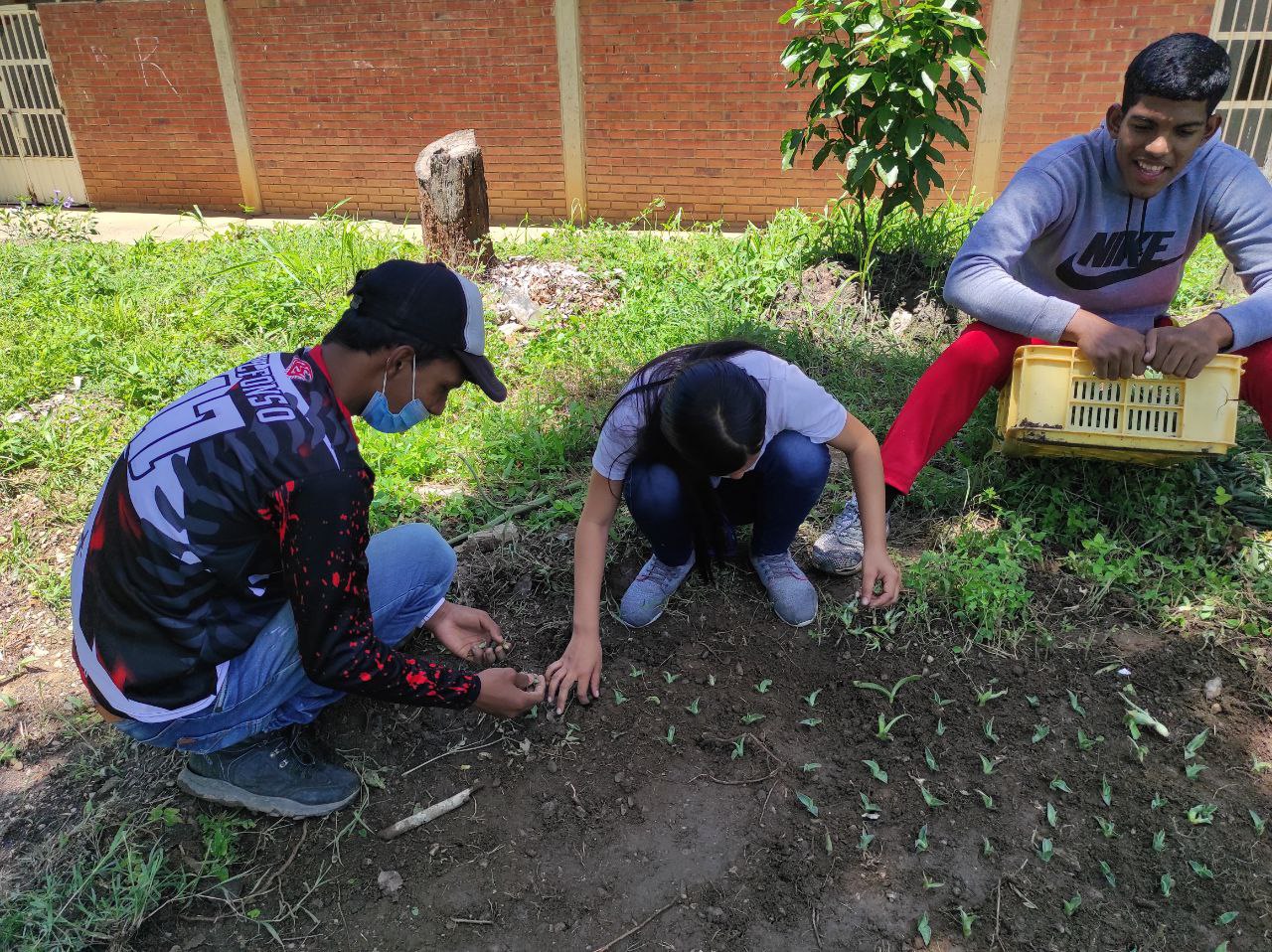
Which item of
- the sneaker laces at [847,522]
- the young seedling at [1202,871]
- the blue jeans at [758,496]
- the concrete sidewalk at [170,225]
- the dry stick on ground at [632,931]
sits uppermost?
the blue jeans at [758,496]

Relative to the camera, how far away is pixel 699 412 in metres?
1.78

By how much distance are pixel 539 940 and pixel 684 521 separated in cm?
104

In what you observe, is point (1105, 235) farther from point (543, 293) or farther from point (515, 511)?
point (543, 293)

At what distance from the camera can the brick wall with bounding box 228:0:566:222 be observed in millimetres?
7023

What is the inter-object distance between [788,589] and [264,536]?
4.48 ft

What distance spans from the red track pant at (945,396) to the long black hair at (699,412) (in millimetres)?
678

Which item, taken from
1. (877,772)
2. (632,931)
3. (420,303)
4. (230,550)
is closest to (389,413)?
(420,303)

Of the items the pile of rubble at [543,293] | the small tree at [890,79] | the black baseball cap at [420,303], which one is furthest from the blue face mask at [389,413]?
the small tree at [890,79]

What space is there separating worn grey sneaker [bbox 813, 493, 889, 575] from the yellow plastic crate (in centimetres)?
53

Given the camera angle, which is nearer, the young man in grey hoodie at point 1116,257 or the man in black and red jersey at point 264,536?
the man in black and red jersey at point 264,536

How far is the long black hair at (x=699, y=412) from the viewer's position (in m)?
1.78

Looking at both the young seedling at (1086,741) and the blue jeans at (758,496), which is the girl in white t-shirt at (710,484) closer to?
the blue jeans at (758,496)

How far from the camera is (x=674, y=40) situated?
661 centimetres

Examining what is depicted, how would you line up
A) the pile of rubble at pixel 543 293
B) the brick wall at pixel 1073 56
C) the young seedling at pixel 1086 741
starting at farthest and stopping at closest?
the brick wall at pixel 1073 56 → the pile of rubble at pixel 543 293 → the young seedling at pixel 1086 741
